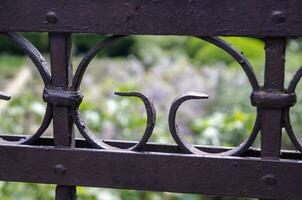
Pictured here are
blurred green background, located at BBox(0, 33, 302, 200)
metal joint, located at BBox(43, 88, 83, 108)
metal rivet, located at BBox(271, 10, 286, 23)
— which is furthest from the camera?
blurred green background, located at BBox(0, 33, 302, 200)

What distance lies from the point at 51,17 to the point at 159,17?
21 centimetres

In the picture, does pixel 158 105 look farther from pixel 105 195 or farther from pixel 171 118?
pixel 171 118

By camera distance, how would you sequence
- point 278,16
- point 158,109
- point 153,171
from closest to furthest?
point 278,16
point 153,171
point 158,109

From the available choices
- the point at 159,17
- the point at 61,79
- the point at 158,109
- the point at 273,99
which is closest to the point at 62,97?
the point at 61,79

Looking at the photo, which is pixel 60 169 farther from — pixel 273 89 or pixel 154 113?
pixel 273 89

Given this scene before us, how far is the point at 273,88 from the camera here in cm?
101

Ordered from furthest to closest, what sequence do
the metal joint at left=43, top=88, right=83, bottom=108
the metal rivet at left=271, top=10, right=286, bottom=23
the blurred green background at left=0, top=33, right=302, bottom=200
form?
the blurred green background at left=0, top=33, right=302, bottom=200
the metal joint at left=43, top=88, right=83, bottom=108
the metal rivet at left=271, top=10, right=286, bottom=23

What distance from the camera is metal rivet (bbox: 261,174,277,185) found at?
1.03m

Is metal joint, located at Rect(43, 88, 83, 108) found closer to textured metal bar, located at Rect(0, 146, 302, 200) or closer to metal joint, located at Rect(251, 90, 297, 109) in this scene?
textured metal bar, located at Rect(0, 146, 302, 200)

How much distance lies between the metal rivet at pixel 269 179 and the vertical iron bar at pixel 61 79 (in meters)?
0.39

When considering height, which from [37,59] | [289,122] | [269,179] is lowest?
[269,179]

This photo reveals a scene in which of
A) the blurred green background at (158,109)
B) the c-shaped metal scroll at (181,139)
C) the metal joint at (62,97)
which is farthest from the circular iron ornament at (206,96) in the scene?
the blurred green background at (158,109)

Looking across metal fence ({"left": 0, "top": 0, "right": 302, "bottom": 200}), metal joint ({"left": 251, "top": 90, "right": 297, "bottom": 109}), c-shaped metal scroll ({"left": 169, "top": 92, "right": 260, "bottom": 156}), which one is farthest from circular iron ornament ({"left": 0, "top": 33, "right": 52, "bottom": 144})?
metal joint ({"left": 251, "top": 90, "right": 297, "bottom": 109})

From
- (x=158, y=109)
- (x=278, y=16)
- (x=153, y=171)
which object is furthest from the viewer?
(x=158, y=109)
